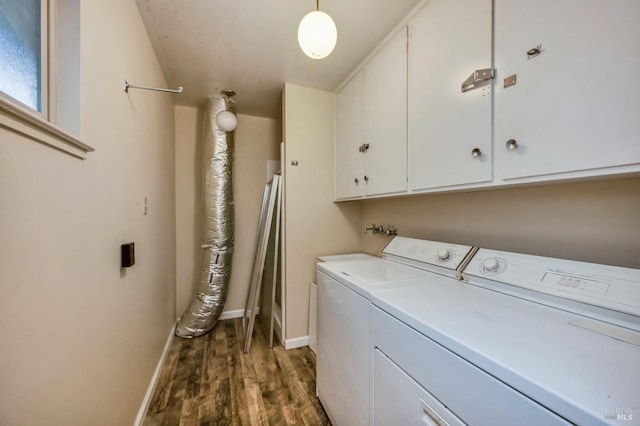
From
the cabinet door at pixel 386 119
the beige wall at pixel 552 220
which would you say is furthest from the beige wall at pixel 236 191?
→ the beige wall at pixel 552 220

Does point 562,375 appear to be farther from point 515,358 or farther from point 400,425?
point 400,425

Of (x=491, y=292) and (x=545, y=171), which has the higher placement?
(x=545, y=171)

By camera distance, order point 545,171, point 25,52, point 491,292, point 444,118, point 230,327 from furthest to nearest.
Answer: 1. point 230,327
2. point 444,118
3. point 491,292
4. point 545,171
5. point 25,52

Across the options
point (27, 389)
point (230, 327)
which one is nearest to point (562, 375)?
point (27, 389)

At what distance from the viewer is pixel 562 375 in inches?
19.2

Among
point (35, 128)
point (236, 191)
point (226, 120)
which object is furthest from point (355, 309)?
point (236, 191)

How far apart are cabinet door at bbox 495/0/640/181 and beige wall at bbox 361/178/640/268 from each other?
0.96 ft

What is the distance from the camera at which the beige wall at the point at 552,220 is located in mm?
853

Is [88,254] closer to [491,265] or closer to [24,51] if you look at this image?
[24,51]

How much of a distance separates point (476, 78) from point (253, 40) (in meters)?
1.45

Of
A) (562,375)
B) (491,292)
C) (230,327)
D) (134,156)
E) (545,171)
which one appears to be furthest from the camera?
(230,327)

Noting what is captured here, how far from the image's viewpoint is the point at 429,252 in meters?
1.40

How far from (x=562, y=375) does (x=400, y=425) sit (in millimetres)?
539

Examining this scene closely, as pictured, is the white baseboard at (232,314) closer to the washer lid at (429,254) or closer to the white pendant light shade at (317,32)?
the washer lid at (429,254)
